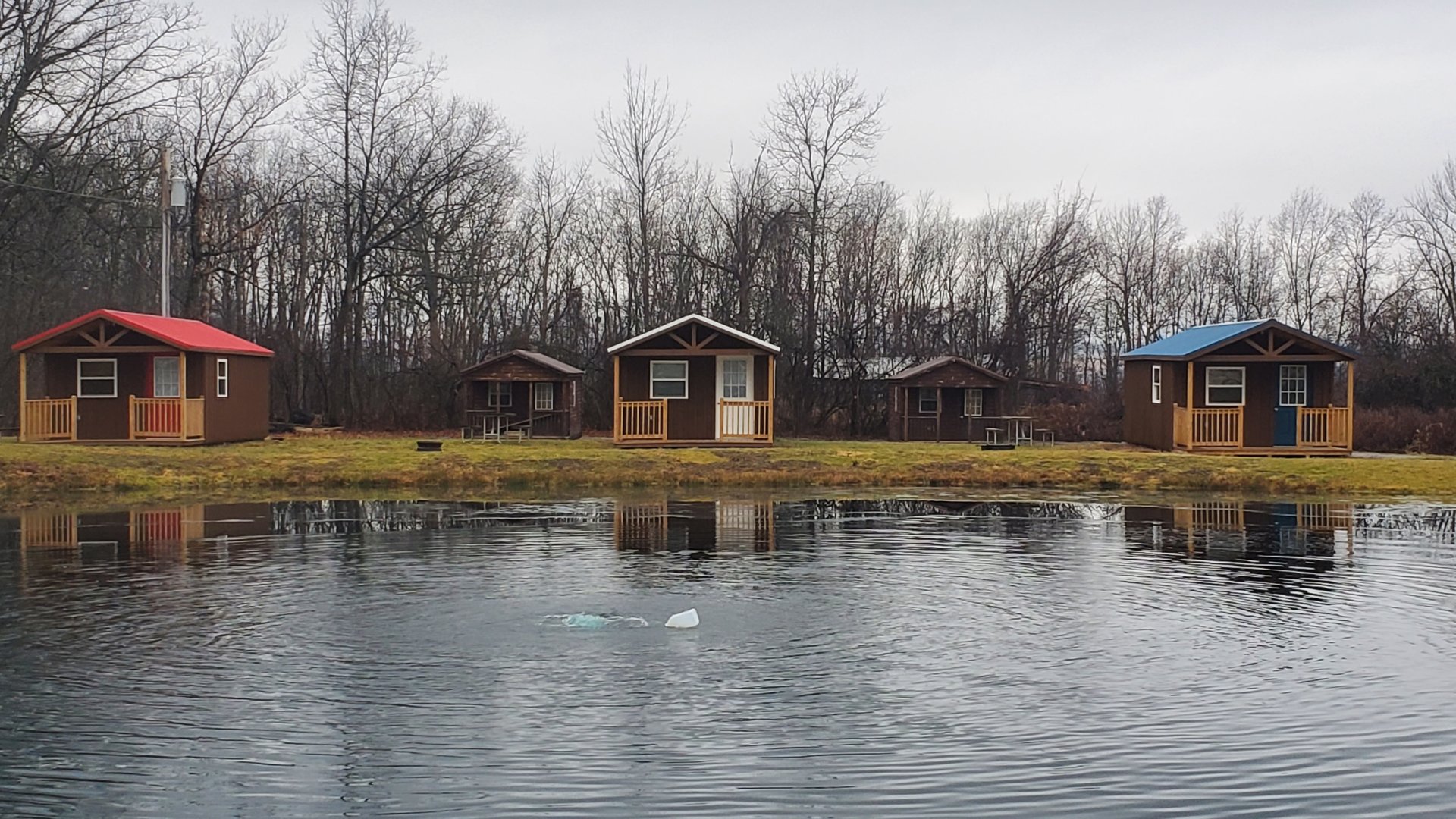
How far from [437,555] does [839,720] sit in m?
9.09

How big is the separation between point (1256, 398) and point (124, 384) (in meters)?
27.9

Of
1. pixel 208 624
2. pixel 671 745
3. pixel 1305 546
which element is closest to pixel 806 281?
pixel 1305 546

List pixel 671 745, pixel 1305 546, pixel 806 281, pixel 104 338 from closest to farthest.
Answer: pixel 671 745
pixel 1305 546
pixel 104 338
pixel 806 281

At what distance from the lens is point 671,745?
30.7 feet

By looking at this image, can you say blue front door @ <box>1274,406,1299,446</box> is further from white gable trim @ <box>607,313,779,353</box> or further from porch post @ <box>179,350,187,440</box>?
porch post @ <box>179,350,187,440</box>

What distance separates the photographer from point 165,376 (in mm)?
34906

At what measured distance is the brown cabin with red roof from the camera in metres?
33.9

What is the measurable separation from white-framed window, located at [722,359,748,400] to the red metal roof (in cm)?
1241

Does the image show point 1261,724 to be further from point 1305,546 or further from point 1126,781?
point 1305,546

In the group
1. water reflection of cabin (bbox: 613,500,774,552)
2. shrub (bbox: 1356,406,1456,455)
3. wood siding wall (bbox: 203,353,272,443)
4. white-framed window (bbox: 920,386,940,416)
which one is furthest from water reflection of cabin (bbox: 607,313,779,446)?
shrub (bbox: 1356,406,1456,455)

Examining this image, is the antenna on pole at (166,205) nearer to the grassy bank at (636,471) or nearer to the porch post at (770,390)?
the grassy bank at (636,471)

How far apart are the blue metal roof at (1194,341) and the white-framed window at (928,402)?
547cm

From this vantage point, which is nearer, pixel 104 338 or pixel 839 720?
pixel 839 720

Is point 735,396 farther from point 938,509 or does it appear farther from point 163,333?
point 163,333
